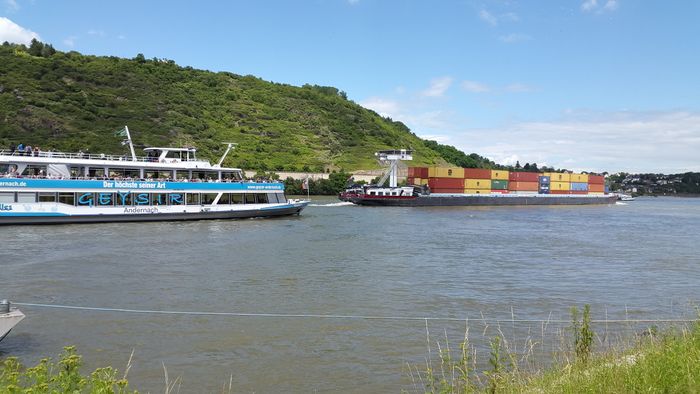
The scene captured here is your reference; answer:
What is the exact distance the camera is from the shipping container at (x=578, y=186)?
10381cm

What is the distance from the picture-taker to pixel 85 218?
121 ft

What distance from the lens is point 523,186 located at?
95312 mm

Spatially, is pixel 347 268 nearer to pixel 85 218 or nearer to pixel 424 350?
pixel 424 350

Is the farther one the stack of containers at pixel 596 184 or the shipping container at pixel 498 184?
the stack of containers at pixel 596 184

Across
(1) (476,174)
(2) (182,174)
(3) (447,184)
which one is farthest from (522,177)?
(2) (182,174)

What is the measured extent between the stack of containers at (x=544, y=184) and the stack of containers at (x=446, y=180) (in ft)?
63.6

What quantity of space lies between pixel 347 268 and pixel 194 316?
873 cm

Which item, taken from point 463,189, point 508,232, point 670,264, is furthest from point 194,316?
point 463,189

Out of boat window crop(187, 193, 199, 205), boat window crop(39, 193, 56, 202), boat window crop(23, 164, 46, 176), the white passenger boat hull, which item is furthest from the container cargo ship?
the white passenger boat hull

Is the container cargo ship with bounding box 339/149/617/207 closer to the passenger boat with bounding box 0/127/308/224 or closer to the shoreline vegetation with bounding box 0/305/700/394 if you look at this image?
the passenger boat with bounding box 0/127/308/224

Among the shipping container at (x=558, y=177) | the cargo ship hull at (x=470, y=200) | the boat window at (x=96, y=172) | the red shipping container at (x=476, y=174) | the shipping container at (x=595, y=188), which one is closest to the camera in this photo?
the boat window at (x=96, y=172)

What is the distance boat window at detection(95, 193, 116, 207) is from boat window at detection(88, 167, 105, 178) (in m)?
1.65

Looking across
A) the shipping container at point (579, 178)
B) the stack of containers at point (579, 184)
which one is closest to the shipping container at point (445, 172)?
the stack of containers at point (579, 184)

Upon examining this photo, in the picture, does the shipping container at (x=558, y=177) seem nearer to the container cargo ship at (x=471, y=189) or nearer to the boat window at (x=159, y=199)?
the container cargo ship at (x=471, y=189)
